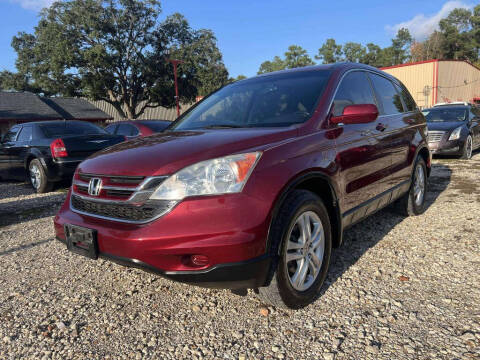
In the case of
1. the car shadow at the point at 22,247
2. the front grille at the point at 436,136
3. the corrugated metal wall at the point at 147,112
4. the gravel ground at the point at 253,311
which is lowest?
the gravel ground at the point at 253,311

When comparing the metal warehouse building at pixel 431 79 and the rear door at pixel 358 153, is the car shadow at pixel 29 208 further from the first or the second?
the metal warehouse building at pixel 431 79

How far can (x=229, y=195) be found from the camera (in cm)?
206

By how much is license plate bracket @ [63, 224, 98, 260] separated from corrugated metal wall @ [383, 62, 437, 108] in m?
36.0

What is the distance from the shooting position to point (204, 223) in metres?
2.04

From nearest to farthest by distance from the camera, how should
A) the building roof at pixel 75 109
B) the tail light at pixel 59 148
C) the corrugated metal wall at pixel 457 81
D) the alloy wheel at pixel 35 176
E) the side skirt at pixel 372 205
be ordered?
the side skirt at pixel 372 205 < the tail light at pixel 59 148 < the alloy wheel at pixel 35 176 < the corrugated metal wall at pixel 457 81 < the building roof at pixel 75 109

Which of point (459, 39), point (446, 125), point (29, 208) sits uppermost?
point (459, 39)

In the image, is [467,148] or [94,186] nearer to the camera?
[94,186]

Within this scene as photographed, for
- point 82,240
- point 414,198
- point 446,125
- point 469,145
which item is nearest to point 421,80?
point 469,145

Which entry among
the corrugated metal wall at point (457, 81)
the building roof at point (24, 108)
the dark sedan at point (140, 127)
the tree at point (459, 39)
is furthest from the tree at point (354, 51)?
the dark sedan at point (140, 127)

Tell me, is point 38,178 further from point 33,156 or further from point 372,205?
point 372,205

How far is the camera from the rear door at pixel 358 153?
291 cm

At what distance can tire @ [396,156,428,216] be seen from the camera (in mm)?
4432

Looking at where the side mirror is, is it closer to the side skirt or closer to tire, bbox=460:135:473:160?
the side skirt

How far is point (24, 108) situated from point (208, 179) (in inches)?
Answer: 1397
